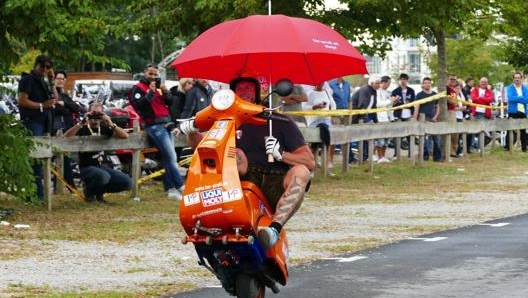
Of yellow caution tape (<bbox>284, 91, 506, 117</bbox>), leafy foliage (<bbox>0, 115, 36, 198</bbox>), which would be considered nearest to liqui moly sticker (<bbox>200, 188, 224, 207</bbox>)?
leafy foliage (<bbox>0, 115, 36, 198</bbox>)

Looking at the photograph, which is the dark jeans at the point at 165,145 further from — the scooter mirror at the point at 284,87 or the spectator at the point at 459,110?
the spectator at the point at 459,110

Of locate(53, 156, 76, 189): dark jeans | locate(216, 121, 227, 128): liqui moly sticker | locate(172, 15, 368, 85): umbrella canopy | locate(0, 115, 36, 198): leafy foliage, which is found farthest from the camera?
locate(53, 156, 76, 189): dark jeans

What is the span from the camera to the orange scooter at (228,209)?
356 inches

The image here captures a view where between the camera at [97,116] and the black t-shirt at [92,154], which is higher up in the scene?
the camera at [97,116]

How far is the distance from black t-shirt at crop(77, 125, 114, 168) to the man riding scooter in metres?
9.07

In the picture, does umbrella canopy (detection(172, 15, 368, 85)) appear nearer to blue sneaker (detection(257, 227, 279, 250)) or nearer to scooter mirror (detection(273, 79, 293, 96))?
scooter mirror (detection(273, 79, 293, 96))

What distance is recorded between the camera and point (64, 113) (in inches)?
832

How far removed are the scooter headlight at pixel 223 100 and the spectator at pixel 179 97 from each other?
1178 cm

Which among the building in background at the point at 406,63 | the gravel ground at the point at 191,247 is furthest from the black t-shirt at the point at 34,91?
the building in background at the point at 406,63

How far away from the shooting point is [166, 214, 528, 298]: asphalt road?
10.8 m

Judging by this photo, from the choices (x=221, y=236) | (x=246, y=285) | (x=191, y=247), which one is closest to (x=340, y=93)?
(x=191, y=247)

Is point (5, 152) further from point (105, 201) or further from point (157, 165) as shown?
point (157, 165)

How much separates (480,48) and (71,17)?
62.8 m

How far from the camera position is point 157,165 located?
74.8 feet
